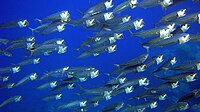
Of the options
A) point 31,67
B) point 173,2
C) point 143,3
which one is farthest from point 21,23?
point 31,67

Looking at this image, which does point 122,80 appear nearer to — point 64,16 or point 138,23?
point 138,23

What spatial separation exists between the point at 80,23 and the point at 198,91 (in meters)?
3.42

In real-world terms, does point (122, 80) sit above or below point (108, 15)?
below

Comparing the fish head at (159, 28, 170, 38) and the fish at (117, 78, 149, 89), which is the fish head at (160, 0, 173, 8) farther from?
the fish at (117, 78, 149, 89)

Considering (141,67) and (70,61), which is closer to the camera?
(141,67)

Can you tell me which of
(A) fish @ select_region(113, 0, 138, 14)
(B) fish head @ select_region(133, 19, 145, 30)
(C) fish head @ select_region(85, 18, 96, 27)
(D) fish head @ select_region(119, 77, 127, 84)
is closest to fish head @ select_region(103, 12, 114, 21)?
(A) fish @ select_region(113, 0, 138, 14)

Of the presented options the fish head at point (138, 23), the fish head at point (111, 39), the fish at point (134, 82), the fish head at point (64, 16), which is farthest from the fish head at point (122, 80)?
the fish head at point (64, 16)

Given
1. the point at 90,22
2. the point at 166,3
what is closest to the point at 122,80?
the point at 90,22

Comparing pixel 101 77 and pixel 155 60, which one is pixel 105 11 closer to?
pixel 155 60

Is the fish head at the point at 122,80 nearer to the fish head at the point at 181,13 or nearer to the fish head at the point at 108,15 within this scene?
the fish head at the point at 108,15

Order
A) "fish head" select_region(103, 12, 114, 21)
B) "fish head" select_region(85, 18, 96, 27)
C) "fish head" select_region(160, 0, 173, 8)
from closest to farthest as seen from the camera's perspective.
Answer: "fish head" select_region(160, 0, 173, 8) < "fish head" select_region(103, 12, 114, 21) < "fish head" select_region(85, 18, 96, 27)

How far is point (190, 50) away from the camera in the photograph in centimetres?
1443

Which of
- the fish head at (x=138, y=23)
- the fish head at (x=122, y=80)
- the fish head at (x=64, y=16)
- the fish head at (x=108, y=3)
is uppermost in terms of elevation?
the fish head at (x=64, y=16)

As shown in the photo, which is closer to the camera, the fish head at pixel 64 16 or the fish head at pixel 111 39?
the fish head at pixel 64 16
